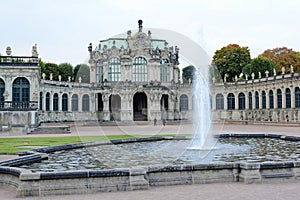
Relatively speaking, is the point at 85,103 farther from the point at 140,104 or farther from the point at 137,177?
the point at 137,177

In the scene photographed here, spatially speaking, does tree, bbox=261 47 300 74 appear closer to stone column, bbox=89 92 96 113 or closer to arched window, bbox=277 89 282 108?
arched window, bbox=277 89 282 108

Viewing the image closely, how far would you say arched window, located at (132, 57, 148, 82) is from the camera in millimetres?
77812

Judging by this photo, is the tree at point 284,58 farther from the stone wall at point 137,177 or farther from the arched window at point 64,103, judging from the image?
the stone wall at point 137,177

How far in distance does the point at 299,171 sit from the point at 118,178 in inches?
270

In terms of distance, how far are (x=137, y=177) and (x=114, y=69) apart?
66277 mm

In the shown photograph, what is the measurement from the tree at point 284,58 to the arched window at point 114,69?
123 ft

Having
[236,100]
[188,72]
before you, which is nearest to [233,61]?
[188,72]

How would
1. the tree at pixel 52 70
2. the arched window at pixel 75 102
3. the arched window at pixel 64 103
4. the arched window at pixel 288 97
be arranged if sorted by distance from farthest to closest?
the tree at pixel 52 70 → the arched window at pixel 75 102 → the arched window at pixel 64 103 → the arched window at pixel 288 97

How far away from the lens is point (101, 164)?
17.0 metres

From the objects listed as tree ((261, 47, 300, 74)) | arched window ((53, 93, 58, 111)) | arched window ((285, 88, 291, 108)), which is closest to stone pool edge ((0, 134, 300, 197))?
arched window ((285, 88, 291, 108))

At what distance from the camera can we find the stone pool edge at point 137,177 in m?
12.3

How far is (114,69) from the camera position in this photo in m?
78.2

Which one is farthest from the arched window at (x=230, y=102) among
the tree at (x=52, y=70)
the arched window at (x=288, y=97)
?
the tree at (x=52, y=70)

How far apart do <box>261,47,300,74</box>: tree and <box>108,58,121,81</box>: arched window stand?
37.5 m
